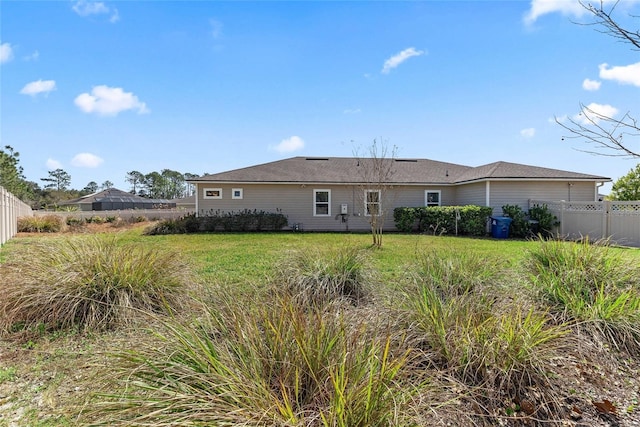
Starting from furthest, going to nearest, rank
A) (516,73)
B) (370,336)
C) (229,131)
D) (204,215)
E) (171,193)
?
(171,193), (204,215), (229,131), (516,73), (370,336)

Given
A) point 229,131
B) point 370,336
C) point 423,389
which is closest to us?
point 423,389

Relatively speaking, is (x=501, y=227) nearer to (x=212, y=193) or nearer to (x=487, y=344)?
(x=487, y=344)

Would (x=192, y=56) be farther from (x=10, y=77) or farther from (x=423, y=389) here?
(x=423, y=389)

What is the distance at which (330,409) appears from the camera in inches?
65.1

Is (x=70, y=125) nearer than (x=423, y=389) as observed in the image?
No

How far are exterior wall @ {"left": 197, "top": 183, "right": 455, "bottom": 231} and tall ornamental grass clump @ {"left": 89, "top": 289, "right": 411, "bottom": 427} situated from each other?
1561 cm

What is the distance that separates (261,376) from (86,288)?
9.92ft

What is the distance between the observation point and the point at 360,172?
18047 mm

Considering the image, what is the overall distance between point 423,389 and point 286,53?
35.8 feet

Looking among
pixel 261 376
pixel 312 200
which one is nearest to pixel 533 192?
pixel 312 200

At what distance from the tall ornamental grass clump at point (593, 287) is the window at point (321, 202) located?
13586mm

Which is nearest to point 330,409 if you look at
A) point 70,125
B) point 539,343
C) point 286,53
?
point 539,343

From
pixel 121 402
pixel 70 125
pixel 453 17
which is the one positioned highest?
pixel 453 17

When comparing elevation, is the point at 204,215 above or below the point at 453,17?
below
